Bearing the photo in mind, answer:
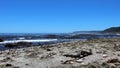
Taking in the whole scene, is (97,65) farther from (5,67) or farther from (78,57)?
(5,67)

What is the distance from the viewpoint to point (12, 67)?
1404 cm

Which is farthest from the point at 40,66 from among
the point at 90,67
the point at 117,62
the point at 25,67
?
the point at 117,62

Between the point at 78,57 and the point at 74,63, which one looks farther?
the point at 78,57

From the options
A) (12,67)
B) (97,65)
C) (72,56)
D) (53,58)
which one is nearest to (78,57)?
(72,56)

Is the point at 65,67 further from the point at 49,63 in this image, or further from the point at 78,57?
the point at 78,57

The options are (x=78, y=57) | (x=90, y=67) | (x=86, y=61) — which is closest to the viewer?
(x=90, y=67)

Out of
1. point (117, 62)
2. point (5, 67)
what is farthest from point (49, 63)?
point (117, 62)

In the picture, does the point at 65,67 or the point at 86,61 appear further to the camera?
the point at 86,61

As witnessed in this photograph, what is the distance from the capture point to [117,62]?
13.7 metres

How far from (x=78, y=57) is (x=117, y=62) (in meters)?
3.27

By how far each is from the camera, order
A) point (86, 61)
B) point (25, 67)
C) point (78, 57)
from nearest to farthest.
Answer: point (25, 67) < point (86, 61) < point (78, 57)

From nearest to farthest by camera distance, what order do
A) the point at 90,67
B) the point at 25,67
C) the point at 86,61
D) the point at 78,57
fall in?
the point at 90,67 < the point at 25,67 < the point at 86,61 < the point at 78,57

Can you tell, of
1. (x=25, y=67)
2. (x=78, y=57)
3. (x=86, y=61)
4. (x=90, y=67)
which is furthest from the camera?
(x=78, y=57)

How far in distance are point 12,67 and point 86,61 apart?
3.91 m
